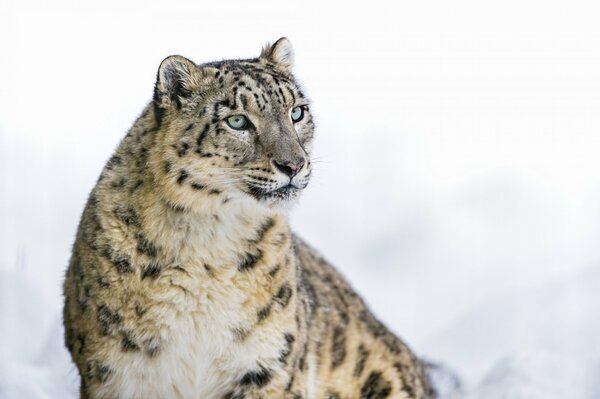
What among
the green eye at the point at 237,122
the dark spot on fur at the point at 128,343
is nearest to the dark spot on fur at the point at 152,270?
the dark spot on fur at the point at 128,343

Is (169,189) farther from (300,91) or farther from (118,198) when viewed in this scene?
(300,91)

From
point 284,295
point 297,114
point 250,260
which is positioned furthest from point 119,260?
point 297,114

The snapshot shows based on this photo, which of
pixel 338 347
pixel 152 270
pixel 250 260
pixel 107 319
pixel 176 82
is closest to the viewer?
pixel 107 319

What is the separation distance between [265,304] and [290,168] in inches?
34.9

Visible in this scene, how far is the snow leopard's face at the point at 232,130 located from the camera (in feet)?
21.7

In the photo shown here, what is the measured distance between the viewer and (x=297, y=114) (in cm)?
704

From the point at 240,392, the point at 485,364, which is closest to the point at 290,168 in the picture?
the point at 240,392

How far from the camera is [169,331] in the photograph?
264 inches

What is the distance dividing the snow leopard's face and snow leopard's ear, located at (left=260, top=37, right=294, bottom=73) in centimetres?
44

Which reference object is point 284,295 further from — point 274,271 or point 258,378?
point 258,378

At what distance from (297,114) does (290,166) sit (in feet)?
1.97

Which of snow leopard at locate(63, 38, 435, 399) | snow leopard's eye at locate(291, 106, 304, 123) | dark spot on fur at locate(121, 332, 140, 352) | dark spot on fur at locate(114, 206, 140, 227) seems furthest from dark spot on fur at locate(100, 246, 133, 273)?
snow leopard's eye at locate(291, 106, 304, 123)

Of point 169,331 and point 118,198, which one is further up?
point 118,198

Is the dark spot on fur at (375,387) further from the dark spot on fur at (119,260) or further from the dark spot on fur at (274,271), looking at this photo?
the dark spot on fur at (119,260)
